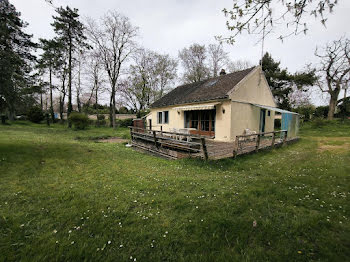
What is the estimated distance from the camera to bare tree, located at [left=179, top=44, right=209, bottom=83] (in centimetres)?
2520

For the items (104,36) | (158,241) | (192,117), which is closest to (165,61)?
(104,36)

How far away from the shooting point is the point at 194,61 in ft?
84.3

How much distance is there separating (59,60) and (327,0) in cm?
2936

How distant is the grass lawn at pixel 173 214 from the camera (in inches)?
82.9

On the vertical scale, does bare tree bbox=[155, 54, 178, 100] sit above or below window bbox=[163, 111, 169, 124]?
above

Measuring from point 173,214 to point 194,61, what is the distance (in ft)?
87.7

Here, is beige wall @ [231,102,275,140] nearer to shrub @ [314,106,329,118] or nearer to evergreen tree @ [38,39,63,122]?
shrub @ [314,106,329,118]

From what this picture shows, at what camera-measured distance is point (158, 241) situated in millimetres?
2303

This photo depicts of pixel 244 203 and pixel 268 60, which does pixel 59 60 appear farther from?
pixel 268 60

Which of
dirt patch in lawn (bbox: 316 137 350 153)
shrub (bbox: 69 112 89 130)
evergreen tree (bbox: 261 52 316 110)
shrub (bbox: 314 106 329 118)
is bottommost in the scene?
dirt patch in lawn (bbox: 316 137 350 153)

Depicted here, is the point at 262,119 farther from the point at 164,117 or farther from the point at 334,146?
the point at 164,117

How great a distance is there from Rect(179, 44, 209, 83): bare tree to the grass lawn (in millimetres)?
23167

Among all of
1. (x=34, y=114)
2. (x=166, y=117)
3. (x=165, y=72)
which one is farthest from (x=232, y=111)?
(x=34, y=114)

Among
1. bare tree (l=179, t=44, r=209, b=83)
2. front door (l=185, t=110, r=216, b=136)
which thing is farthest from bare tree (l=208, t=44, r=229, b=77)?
front door (l=185, t=110, r=216, b=136)
